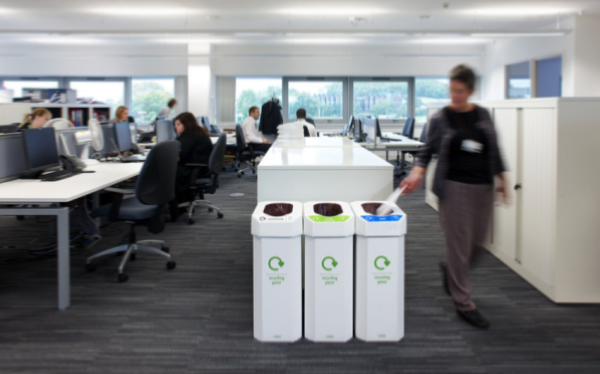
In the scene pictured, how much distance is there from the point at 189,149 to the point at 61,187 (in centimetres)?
186

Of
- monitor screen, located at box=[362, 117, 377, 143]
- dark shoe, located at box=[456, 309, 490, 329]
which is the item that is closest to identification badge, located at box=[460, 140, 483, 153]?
dark shoe, located at box=[456, 309, 490, 329]

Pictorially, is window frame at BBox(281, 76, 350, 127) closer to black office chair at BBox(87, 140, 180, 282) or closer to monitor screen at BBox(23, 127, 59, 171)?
monitor screen at BBox(23, 127, 59, 171)

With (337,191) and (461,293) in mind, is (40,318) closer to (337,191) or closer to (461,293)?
(337,191)

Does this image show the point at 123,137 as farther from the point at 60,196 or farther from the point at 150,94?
the point at 150,94

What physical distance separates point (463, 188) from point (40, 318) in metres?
2.29

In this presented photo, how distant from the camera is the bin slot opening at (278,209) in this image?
2422 millimetres

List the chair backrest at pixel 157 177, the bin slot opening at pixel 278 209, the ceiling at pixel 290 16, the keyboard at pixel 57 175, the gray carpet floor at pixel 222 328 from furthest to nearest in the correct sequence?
the ceiling at pixel 290 16 < the keyboard at pixel 57 175 < the chair backrest at pixel 157 177 < the bin slot opening at pixel 278 209 < the gray carpet floor at pixel 222 328

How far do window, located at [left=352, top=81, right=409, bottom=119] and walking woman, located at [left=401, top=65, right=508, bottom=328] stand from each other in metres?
9.38

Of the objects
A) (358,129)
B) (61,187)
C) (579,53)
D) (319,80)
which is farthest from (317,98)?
(61,187)

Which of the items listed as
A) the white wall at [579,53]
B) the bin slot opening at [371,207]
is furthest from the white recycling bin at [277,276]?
the white wall at [579,53]

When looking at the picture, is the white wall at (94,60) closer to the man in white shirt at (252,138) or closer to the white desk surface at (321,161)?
the man in white shirt at (252,138)

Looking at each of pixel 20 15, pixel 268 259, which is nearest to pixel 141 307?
pixel 268 259

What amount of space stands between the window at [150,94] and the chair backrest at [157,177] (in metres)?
8.62

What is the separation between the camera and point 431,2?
6914 mm
